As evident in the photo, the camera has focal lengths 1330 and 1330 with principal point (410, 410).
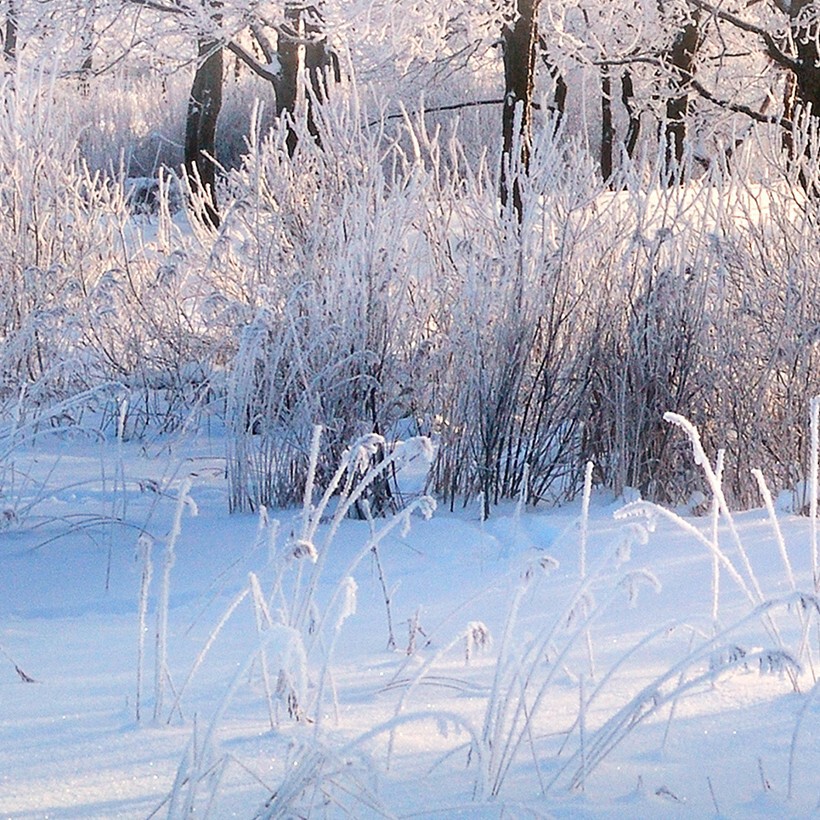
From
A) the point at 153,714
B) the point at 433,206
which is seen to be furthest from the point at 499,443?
the point at 153,714

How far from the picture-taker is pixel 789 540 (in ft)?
12.1

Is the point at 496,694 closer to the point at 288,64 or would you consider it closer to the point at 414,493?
the point at 414,493

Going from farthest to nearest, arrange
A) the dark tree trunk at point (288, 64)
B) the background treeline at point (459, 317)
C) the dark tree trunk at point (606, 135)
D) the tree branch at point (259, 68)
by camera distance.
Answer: the dark tree trunk at point (606, 135) → the tree branch at point (259, 68) → the dark tree trunk at point (288, 64) → the background treeline at point (459, 317)

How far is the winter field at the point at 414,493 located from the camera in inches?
70.6

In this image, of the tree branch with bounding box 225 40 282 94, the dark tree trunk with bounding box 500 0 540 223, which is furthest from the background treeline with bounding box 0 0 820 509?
the tree branch with bounding box 225 40 282 94

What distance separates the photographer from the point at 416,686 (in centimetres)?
224

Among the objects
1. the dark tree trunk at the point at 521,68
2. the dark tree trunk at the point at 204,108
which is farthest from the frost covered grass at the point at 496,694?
the dark tree trunk at the point at 204,108

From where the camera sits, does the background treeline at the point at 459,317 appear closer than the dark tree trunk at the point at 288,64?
Yes

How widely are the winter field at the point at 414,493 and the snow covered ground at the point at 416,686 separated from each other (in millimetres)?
10

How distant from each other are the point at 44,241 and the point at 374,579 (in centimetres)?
365

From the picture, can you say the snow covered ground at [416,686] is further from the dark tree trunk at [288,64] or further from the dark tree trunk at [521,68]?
the dark tree trunk at [288,64]

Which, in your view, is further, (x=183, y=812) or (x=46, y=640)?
(x=46, y=640)

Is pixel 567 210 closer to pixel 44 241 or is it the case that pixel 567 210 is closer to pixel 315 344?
pixel 315 344

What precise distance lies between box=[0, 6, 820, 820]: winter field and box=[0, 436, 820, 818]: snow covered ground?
0.4 inches
